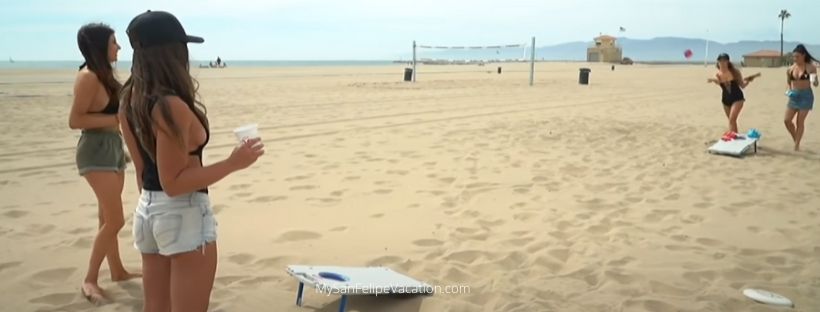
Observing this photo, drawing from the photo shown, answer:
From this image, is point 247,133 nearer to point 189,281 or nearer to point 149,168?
point 149,168

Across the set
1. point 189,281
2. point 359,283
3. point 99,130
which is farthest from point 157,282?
point 99,130

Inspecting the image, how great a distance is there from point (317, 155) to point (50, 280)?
3.91m

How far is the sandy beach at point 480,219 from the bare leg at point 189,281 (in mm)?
1119

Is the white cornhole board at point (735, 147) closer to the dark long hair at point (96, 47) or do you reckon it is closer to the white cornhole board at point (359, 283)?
the white cornhole board at point (359, 283)

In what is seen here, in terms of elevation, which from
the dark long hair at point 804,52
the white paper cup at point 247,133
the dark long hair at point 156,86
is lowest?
the white paper cup at point 247,133

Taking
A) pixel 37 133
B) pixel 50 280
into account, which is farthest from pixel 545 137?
pixel 37 133

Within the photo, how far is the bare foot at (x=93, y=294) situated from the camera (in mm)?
2881

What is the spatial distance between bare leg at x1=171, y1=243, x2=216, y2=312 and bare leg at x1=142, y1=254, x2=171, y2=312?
13cm

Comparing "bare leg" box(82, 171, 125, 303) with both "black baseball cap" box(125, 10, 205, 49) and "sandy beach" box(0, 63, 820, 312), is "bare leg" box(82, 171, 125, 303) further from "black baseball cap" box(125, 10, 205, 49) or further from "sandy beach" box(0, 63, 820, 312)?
"black baseball cap" box(125, 10, 205, 49)

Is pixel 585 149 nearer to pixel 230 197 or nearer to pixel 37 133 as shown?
→ pixel 230 197

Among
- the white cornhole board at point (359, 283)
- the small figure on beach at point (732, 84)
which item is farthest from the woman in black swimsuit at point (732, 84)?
the white cornhole board at point (359, 283)

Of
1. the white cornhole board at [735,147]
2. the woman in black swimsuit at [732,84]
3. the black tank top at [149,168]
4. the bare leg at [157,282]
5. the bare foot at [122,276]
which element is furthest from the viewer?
the woman in black swimsuit at [732,84]

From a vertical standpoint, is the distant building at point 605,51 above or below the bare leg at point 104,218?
above

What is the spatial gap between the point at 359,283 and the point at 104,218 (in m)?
1.36
